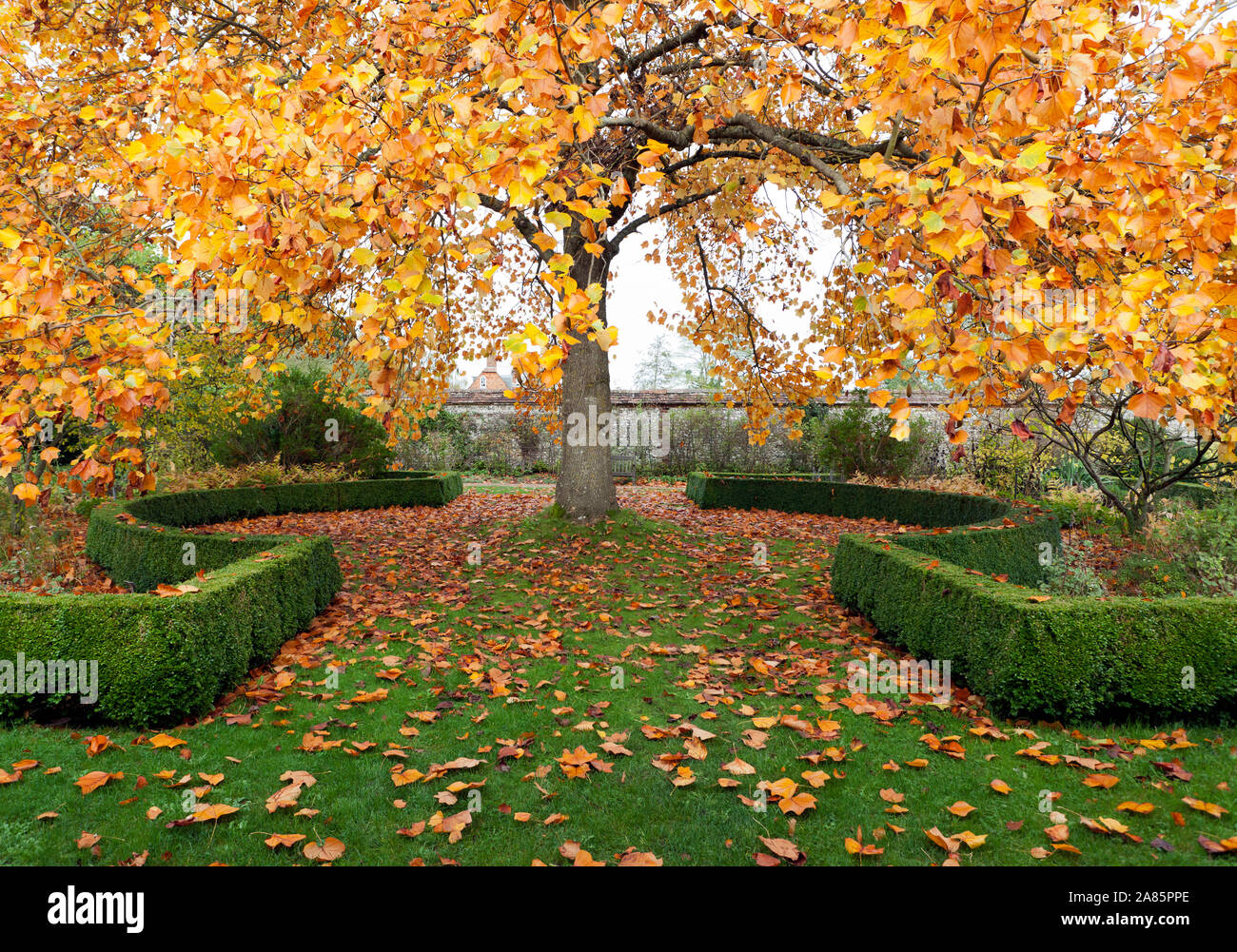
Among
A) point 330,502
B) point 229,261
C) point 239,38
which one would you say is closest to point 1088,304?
point 229,261

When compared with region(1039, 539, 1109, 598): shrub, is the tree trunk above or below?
above

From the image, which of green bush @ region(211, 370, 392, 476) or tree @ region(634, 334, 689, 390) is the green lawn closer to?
green bush @ region(211, 370, 392, 476)

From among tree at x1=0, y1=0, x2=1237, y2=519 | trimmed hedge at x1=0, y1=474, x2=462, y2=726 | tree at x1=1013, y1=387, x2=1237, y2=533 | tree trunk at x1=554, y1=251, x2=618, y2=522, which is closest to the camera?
tree at x1=0, y1=0, x2=1237, y2=519

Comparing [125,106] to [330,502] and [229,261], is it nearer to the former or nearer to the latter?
[229,261]

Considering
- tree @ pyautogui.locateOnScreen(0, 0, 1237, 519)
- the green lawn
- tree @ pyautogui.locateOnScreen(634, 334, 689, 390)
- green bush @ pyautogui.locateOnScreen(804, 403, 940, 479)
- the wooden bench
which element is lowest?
the green lawn

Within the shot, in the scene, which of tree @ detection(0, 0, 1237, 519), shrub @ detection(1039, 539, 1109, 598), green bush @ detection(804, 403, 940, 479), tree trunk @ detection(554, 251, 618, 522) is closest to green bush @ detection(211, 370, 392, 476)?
tree trunk @ detection(554, 251, 618, 522)

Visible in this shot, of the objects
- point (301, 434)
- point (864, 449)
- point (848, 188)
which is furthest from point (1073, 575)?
point (301, 434)

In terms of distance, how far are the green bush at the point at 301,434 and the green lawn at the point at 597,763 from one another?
9864 mm

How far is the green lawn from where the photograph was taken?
2.89m

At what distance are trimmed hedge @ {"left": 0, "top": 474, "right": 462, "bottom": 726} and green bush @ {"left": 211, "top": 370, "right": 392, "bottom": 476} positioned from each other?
7.57 metres

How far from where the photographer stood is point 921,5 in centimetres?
247

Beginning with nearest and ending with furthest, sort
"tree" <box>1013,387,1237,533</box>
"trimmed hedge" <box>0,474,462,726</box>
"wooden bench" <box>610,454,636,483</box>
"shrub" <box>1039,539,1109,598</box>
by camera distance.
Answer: "trimmed hedge" <box>0,474,462,726</box>, "shrub" <box>1039,539,1109,598</box>, "tree" <box>1013,387,1237,533</box>, "wooden bench" <box>610,454,636,483</box>

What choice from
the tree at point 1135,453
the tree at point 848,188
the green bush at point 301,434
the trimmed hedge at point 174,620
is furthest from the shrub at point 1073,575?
the green bush at point 301,434
